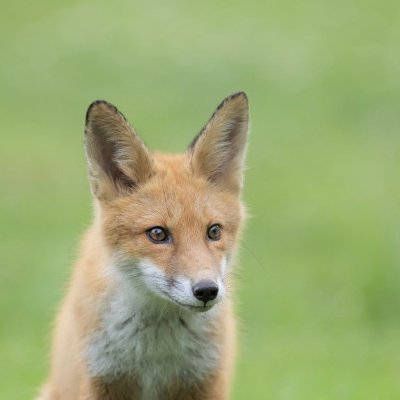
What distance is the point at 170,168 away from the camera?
873cm

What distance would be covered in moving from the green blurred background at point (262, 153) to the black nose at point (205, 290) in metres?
3.26

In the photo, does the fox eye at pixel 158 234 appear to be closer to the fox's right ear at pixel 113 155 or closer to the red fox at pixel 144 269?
the red fox at pixel 144 269

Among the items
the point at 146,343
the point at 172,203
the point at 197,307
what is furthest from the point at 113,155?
the point at 197,307

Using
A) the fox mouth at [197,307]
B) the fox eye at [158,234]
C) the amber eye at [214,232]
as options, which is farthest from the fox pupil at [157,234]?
the fox mouth at [197,307]

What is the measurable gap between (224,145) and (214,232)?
0.85 metres

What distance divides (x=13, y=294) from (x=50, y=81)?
10.9 m

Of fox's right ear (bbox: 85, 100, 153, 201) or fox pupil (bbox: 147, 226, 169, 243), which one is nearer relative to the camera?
fox pupil (bbox: 147, 226, 169, 243)

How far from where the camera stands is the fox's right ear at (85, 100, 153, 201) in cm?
849

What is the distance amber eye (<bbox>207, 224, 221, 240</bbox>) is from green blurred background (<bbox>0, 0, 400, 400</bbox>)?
106 inches

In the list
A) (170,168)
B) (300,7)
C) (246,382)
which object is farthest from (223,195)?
(300,7)

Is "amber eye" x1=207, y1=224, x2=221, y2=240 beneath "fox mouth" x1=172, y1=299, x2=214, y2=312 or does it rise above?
above

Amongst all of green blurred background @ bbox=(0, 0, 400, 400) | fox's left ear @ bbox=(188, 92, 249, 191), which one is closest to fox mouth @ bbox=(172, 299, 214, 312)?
fox's left ear @ bbox=(188, 92, 249, 191)

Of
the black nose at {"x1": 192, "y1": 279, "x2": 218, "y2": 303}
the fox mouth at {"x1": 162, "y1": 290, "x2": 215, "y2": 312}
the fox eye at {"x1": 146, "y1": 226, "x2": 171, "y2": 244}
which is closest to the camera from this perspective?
the black nose at {"x1": 192, "y1": 279, "x2": 218, "y2": 303}

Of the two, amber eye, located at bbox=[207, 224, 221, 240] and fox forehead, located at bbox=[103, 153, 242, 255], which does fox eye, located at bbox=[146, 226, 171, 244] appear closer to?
fox forehead, located at bbox=[103, 153, 242, 255]
